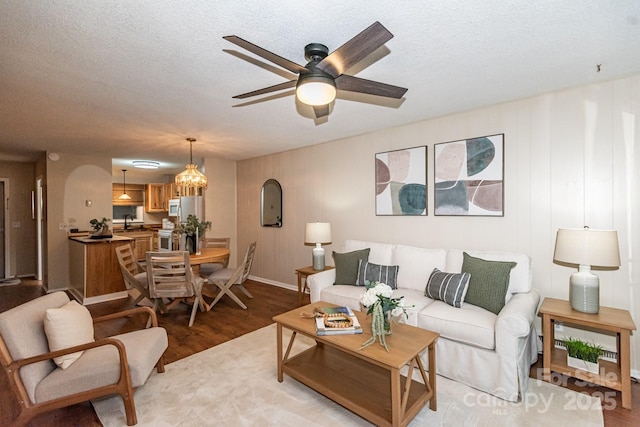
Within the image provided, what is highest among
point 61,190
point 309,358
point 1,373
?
point 61,190

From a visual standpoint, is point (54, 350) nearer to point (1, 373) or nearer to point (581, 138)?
point (1, 373)

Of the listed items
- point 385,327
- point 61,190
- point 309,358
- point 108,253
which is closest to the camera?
point 385,327

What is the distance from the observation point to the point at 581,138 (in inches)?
101

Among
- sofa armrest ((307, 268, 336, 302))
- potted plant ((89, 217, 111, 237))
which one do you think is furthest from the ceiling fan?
potted plant ((89, 217, 111, 237))

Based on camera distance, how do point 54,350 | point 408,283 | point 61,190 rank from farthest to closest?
point 61,190 → point 408,283 → point 54,350

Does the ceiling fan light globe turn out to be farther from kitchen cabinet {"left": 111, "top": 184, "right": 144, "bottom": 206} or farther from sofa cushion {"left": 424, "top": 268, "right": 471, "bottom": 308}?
kitchen cabinet {"left": 111, "top": 184, "right": 144, "bottom": 206}

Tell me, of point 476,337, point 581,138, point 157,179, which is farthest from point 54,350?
point 157,179

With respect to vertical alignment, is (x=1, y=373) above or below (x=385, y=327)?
below

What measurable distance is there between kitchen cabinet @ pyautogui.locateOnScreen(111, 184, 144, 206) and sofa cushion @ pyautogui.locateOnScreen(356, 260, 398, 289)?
7.42m

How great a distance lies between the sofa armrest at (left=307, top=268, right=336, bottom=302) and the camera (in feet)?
11.1

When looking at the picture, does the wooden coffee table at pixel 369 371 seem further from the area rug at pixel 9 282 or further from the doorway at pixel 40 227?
the area rug at pixel 9 282

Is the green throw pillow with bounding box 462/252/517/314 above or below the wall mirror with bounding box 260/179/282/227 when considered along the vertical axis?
below

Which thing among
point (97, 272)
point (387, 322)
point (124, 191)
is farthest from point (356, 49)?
point (124, 191)

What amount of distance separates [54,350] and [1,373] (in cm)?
145
